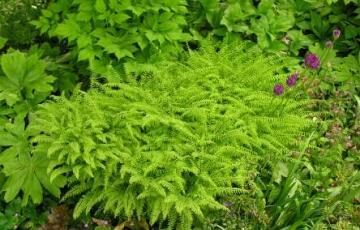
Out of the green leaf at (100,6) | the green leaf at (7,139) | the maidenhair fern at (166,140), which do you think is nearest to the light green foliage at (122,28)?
the green leaf at (100,6)

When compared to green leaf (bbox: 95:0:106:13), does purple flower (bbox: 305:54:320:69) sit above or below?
above

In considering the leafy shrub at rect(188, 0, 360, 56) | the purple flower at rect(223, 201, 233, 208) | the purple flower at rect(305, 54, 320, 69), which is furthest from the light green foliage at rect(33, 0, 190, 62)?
the purple flower at rect(223, 201, 233, 208)

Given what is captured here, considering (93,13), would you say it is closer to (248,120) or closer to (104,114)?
(104,114)

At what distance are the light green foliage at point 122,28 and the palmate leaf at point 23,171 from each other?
2.31 ft

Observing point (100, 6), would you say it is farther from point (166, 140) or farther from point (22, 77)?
point (166, 140)

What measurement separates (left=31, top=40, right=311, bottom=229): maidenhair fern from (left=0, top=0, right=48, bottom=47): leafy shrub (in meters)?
0.92

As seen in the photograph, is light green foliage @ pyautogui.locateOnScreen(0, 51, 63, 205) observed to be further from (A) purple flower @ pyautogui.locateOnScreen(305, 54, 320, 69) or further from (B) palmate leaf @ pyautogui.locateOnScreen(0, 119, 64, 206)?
(A) purple flower @ pyautogui.locateOnScreen(305, 54, 320, 69)

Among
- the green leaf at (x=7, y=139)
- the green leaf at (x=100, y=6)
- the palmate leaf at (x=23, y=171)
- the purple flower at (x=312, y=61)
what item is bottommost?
the palmate leaf at (x=23, y=171)

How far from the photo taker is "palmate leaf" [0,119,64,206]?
10.8 ft

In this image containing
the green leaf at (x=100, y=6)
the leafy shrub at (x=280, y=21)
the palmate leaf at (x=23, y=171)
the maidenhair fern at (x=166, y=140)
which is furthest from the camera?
the leafy shrub at (x=280, y=21)

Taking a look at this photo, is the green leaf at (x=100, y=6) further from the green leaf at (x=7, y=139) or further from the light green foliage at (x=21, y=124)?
the green leaf at (x=7, y=139)

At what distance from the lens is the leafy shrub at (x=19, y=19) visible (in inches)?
169

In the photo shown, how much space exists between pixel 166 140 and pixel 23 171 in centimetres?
92

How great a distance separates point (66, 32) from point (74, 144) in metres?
0.88
